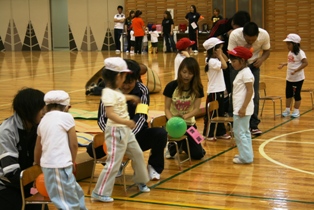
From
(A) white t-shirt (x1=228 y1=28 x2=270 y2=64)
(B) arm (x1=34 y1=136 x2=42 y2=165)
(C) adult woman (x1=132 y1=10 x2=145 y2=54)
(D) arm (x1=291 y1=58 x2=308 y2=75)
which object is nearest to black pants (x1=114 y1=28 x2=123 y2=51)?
(C) adult woman (x1=132 y1=10 x2=145 y2=54)

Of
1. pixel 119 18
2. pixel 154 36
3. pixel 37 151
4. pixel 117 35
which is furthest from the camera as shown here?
pixel 117 35

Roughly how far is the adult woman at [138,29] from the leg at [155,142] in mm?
18409

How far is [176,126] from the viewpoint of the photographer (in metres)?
6.32

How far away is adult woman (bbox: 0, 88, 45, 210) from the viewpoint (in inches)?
174

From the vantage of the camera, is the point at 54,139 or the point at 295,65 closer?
the point at 54,139

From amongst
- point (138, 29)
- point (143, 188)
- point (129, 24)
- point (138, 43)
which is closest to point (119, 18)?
point (129, 24)

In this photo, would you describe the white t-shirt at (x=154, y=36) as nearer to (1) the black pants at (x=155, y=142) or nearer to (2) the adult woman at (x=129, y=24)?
(2) the adult woman at (x=129, y=24)

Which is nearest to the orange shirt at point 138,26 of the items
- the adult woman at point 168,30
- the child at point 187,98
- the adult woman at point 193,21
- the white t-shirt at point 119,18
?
the adult woman at point 168,30

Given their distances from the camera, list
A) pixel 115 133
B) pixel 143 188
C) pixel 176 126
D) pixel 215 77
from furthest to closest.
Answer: pixel 215 77
pixel 176 126
pixel 143 188
pixel 115 133

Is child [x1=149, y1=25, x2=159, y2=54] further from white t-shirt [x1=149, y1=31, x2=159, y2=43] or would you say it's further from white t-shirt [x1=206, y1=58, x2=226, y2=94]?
white t-shirt [x1=206, y1=58, x2=226, y2=94]

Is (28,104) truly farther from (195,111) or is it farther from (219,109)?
(219,109)

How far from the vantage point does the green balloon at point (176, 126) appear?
6312 mm

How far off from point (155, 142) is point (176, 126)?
45 centimetres

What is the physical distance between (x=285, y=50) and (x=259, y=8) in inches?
82.7
